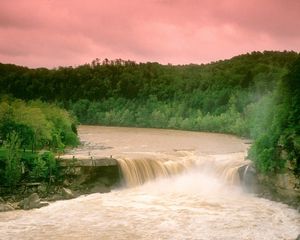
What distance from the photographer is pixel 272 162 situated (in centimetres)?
3538

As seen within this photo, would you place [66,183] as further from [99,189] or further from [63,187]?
[99,189]

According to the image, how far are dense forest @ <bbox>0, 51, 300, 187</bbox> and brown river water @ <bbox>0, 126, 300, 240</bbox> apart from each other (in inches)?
208

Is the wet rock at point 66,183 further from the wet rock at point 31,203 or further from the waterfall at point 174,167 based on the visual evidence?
the waterfall at point 174,167

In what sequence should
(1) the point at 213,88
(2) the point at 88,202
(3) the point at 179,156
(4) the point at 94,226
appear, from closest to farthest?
(4) the point at 94,226 < (2) the point at 88,202 < (3) the point at 179,156 < (1) the point at 213,88

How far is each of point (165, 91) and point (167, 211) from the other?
10381cm

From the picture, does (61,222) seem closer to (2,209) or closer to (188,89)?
(2,209)

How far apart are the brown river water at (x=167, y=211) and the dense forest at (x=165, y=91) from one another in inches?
208

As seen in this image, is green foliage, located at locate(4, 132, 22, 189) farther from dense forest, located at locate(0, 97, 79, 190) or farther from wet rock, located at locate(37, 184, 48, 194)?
wet rock, located at locate(37, 184, 48, 194)

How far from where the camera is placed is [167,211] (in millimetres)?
31375

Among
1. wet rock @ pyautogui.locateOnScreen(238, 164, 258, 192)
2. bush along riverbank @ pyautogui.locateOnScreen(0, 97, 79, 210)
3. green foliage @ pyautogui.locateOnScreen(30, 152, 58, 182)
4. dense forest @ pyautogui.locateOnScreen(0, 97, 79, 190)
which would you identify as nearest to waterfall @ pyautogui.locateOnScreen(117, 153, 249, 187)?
wet rock @ pyautogui.locateOnScreen(238, 164, 258, 192)

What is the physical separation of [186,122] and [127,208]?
69.6m

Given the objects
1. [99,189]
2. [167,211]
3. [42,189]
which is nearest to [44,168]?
[42,189]

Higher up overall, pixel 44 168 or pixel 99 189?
pixel 44 168

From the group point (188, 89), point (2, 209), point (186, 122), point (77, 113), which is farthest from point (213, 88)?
point (2, 209)
